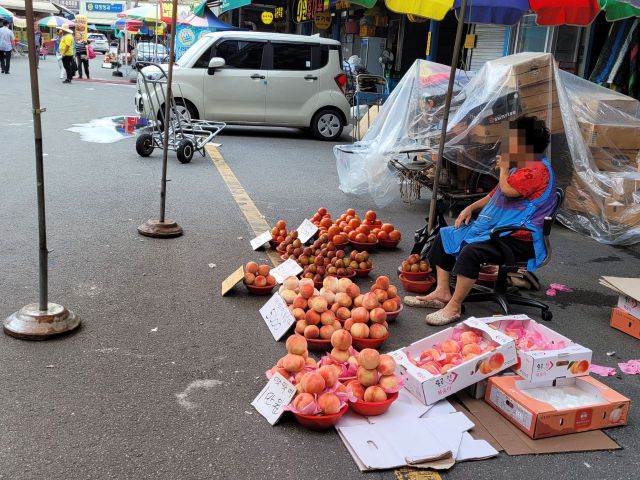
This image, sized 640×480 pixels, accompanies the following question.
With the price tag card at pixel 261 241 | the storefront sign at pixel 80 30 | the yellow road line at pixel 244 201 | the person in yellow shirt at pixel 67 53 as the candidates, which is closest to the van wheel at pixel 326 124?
the yellow road line at pixel 244 201

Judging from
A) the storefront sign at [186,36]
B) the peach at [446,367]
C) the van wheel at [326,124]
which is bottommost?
the peach at [446,367]

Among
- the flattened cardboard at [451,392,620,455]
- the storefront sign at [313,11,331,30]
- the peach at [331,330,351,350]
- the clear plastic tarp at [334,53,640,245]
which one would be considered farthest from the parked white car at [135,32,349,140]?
the flattened cardboard at [451,392,620,455]

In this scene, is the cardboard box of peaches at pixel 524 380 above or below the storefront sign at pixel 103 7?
below

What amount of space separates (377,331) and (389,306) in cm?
48

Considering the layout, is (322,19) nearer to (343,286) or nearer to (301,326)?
(343,286)

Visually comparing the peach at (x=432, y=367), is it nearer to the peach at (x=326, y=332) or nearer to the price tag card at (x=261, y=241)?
the peach at (x=326, y=332)

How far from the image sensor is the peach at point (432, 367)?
11.3 ft

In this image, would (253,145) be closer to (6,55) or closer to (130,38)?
(6,55)

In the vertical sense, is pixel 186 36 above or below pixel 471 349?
above

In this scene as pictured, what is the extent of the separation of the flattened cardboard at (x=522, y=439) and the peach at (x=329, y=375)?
0.73 metres

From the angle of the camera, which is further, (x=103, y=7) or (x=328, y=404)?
(x=103, y=7)

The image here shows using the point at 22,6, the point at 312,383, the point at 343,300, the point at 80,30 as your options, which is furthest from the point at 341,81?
the point at 22,6

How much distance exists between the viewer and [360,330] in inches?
156

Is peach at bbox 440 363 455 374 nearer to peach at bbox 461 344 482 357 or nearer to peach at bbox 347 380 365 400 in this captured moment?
peach at bbox 461 344 482 357
